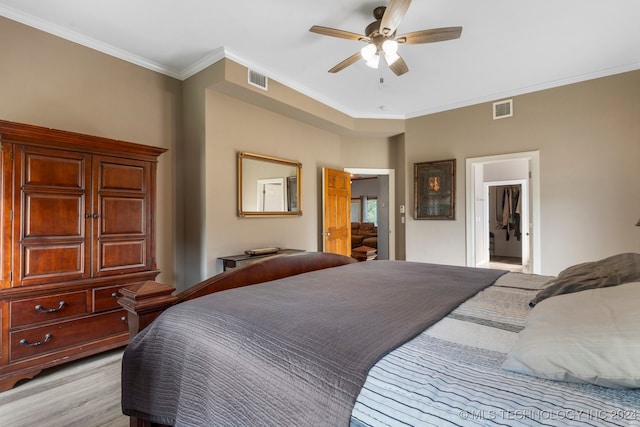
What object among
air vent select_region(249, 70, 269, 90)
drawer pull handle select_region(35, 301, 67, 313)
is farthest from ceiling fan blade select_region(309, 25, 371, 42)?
drawer pull handle select_region(35, 301, 67, 313)

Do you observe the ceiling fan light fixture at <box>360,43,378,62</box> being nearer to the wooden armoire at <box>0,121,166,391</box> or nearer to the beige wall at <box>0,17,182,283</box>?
the wooden armoire at <box>0,121,166,391</box>

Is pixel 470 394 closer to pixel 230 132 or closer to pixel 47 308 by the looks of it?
pixel 47 308

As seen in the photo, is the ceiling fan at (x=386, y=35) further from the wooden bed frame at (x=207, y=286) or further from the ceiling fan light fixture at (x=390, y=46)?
the wooden bed frame at (x=207, y=286)

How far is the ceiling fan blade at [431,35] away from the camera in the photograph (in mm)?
2162

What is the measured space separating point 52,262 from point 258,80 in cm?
250

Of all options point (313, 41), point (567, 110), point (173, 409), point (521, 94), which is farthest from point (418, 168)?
point (173, 409)

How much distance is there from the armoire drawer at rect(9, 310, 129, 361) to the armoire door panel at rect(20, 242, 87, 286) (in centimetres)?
35

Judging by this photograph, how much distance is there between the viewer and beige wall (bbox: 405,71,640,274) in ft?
10.7

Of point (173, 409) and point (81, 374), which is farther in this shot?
point (81, 374)

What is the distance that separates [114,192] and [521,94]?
4.78 meters

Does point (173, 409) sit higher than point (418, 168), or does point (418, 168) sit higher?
point (418, 168)

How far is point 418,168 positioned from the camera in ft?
15.3

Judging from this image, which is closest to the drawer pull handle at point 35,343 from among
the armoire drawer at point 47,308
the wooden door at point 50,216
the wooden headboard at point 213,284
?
the armoire drawer at point 47,308

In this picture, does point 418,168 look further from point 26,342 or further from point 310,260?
point 26,342
